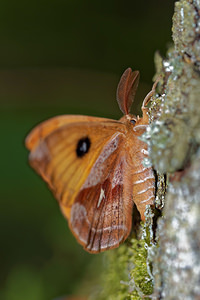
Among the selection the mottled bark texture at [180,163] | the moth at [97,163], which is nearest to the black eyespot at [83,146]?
the moth at [97,163]

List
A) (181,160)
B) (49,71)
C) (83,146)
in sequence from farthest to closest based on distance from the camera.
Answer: (49,71) < (83,146) < (181,160)

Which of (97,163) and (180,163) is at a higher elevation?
(97,163)

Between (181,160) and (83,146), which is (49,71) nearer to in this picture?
(83,146)

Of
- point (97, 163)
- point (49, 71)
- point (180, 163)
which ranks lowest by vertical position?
point (180, 163)

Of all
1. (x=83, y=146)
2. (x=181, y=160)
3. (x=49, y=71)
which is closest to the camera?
(x=181, y=160)

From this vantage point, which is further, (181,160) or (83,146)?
(83,146)

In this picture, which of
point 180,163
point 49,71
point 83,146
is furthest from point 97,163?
point 49,71
